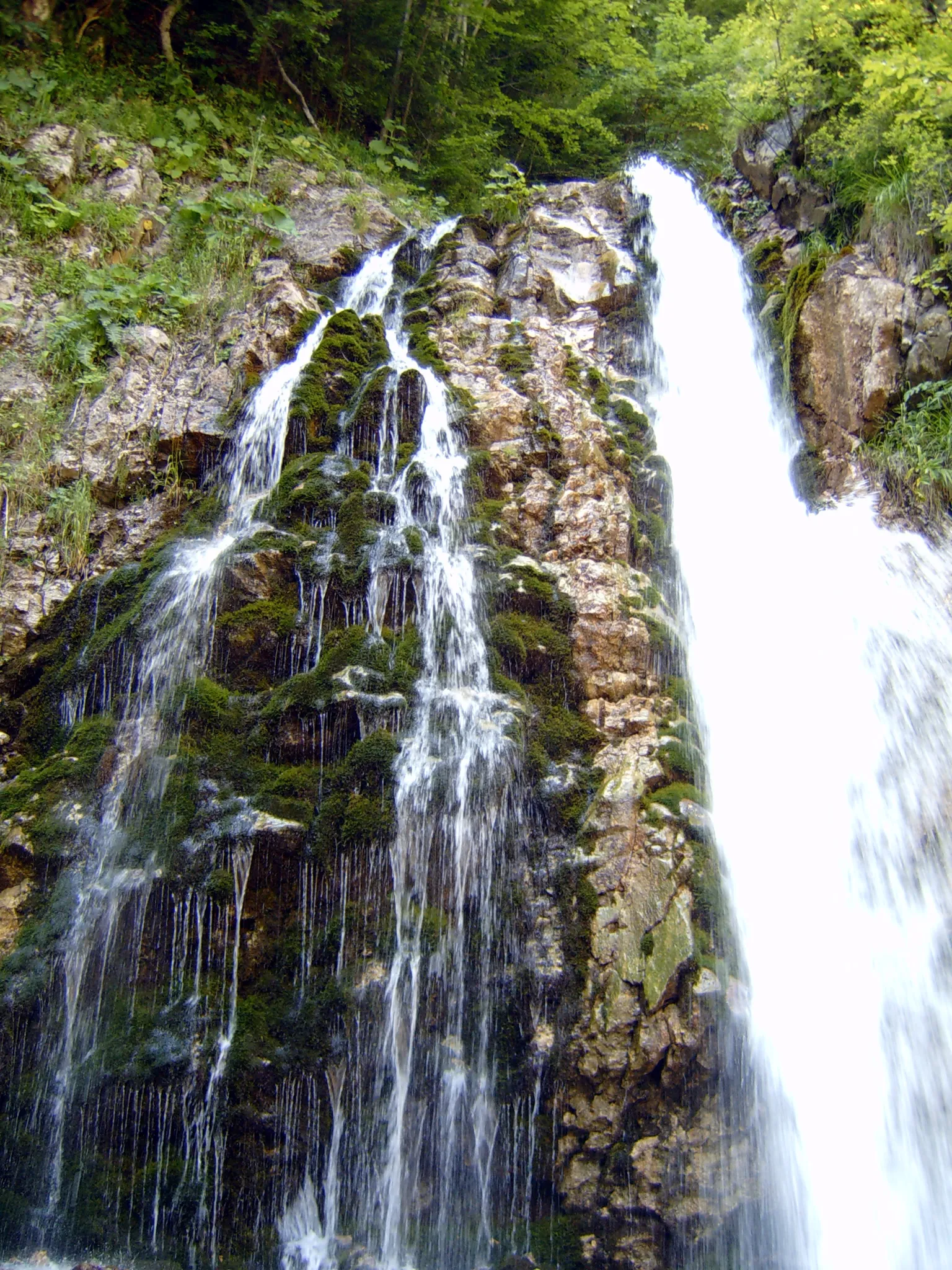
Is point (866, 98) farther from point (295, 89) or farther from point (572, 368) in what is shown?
point (295, 89)

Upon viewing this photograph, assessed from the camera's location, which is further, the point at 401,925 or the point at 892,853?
the point at 892,853

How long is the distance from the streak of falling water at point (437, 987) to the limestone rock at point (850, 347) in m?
4.22

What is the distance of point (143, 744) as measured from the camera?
17.1ft

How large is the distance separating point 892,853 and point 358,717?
3452 millimetres

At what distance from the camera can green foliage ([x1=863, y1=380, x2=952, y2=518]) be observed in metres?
6.82

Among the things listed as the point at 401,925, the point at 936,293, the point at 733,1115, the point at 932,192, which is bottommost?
the point at 733,1115

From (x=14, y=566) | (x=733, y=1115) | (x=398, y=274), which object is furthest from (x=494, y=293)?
(x=733, y=1115)

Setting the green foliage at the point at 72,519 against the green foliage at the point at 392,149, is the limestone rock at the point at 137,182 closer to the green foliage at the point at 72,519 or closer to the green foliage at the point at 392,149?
the green foliage at the point at 392,149

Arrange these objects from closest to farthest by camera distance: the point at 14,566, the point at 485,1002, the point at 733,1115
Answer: the point at 733,1115 → the point at 485,1002 → the point at 14,566

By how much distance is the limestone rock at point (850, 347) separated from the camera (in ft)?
24.4

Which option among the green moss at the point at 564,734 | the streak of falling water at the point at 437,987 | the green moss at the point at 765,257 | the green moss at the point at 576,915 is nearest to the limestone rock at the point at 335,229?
the green moss at the point at 765,257

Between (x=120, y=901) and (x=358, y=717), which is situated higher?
(x=358, y=717)

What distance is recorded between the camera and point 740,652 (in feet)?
20.5

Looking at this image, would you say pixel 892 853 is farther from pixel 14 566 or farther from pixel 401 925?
pixel 14 566
